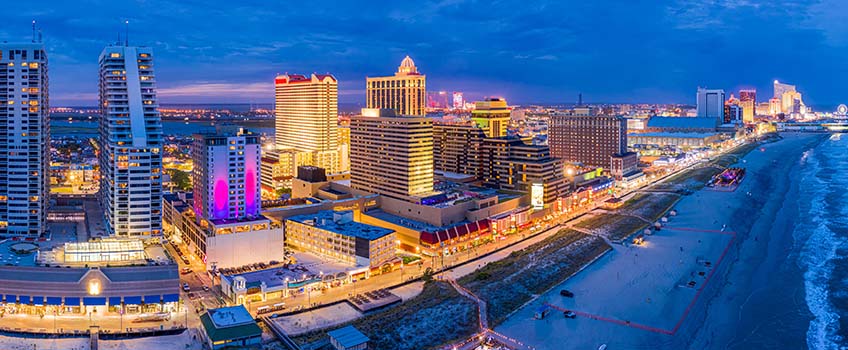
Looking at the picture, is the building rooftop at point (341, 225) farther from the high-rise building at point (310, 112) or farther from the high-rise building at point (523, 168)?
the high-rise building at point (310, 112)

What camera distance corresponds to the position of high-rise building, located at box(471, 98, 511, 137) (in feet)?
347

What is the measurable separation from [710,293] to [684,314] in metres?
6.10

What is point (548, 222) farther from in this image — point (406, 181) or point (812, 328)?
point (812, 328)

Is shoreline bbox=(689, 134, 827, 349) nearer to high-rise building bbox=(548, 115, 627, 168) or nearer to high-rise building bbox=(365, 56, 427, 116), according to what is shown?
high-rise building bbox=(548, 115, 627, 168)

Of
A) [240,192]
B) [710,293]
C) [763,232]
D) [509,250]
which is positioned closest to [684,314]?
[710,293]

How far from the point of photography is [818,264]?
182 feet

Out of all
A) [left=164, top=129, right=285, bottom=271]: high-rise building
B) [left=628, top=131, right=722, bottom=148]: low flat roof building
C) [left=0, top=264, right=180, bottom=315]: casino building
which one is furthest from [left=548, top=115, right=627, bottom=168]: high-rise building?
[left=0, top=264, right=180, bottom=315]: casino building

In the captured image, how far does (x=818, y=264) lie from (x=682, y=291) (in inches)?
647

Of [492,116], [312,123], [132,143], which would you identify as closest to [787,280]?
[132,143]

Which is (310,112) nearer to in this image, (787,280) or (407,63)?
(407,63)

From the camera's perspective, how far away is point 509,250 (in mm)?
62188

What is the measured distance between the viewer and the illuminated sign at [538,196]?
3059 inches

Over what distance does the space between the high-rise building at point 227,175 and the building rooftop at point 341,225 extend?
5031 millimetres

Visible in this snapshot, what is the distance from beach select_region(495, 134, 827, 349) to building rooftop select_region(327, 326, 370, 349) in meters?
9.39
